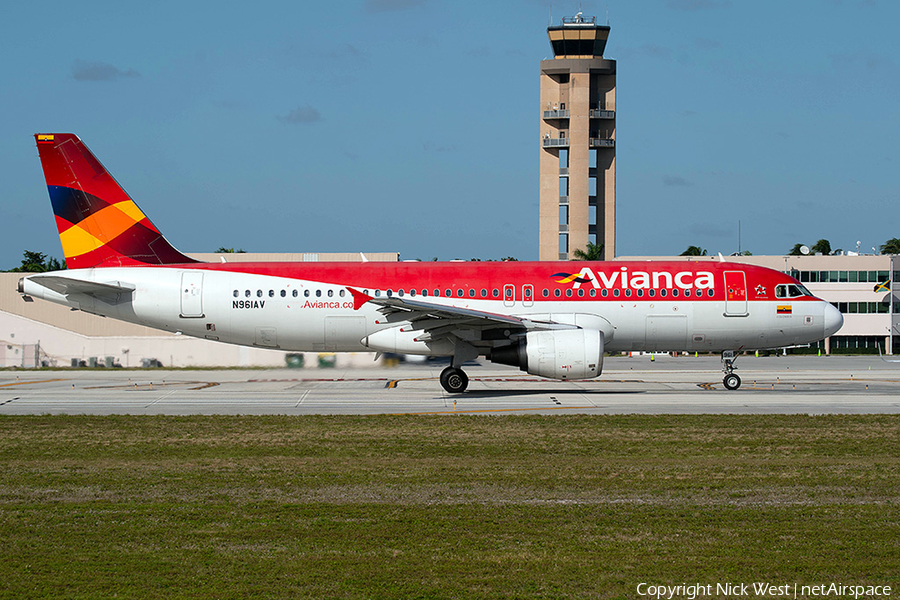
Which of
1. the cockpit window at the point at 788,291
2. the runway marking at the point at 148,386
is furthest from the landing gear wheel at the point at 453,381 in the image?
the cockpit window at the point at 788,291

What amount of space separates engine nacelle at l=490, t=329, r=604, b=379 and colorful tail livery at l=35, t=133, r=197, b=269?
14730mm

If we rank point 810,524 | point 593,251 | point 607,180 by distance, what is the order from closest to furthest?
point 810,524, point 593,251, point 607,180

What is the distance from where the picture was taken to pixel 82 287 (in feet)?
96.8

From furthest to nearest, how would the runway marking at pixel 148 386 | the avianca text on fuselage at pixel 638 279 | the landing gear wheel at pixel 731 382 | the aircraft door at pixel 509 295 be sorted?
the runway marking at pixel 148 386 → the landing gear wheel at pixel 731 382 → the avianca text on fuselage at pixel 638 279 → the aircraft door at pixel 509 295

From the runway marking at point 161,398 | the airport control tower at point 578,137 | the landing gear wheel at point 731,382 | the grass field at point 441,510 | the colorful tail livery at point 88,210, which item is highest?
the airport control tower at point 578,137

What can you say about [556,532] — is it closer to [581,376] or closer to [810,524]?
[810,524]

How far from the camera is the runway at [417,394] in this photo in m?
24.8

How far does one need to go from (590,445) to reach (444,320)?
1065 cm

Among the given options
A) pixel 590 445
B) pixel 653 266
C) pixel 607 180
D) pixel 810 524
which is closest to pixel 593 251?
pixel 607 180

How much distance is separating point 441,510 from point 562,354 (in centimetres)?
1526

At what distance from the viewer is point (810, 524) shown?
37.7 feet

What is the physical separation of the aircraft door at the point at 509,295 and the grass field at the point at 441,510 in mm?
10061

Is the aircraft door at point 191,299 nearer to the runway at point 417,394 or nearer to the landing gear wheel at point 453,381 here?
the runway at point 417,394

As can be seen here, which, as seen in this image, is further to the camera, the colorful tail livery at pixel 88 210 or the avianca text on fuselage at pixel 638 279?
the colorful tail livery at pixel 88 210
